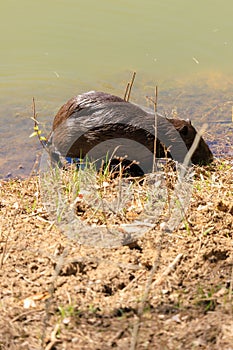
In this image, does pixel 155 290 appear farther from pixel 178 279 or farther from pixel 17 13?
pixel 17 13

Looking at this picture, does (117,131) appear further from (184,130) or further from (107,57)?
(107,57)

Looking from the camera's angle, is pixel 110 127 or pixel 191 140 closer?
pixel 110 127

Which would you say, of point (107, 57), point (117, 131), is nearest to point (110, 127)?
point (117, 131)

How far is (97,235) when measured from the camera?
11.5ft

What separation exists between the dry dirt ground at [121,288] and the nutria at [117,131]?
1.44m

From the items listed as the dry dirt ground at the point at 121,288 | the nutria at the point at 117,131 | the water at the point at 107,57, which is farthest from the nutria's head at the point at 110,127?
the dry dirt ground at the point at 121,288

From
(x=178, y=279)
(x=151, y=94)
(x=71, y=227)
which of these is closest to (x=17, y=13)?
(x=151, y=94)

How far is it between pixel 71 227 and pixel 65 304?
2.61 ft

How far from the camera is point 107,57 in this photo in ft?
29.5

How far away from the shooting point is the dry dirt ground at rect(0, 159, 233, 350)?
8.73 feet

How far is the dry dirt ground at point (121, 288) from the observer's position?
105 inches

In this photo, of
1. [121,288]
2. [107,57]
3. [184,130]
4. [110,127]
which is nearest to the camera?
[121,288]

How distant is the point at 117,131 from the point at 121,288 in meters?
2.24

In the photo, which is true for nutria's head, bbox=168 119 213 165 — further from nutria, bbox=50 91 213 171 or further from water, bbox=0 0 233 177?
water, bbox=0 0 233 177
